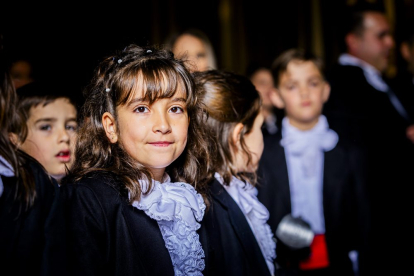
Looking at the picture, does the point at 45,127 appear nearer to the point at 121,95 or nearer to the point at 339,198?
the point at 121,95

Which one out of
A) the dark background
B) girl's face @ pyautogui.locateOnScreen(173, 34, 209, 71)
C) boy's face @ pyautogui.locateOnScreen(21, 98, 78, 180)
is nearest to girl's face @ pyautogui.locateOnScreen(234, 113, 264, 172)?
boy's face @ pyautogui.locateOnScreen(21, 98, 78, 180)

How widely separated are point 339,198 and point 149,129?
1320 millimetres

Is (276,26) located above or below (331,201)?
above

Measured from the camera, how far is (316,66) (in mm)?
2480

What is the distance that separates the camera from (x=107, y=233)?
1177mm

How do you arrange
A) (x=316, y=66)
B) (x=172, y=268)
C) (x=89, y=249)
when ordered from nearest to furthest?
1. (x=89, y=249)
2. (x=172, y=268)
3. (x=316, y=66)

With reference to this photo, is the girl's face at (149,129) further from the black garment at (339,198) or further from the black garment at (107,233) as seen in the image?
the black garment at (339,198)

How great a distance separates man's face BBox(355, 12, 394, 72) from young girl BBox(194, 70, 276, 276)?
5.30 feet

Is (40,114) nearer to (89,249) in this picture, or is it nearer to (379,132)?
(89,249)

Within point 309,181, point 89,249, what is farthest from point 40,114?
point 309,181

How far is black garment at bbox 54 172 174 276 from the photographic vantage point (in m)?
1.13

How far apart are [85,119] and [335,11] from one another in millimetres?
4298

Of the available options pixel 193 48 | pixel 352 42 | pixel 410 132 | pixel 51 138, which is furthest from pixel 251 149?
pixel 352 42

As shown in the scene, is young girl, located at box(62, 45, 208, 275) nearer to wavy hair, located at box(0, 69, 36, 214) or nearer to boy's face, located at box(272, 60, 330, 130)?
wavy hair, located at box(0, 69, 36, 214)
